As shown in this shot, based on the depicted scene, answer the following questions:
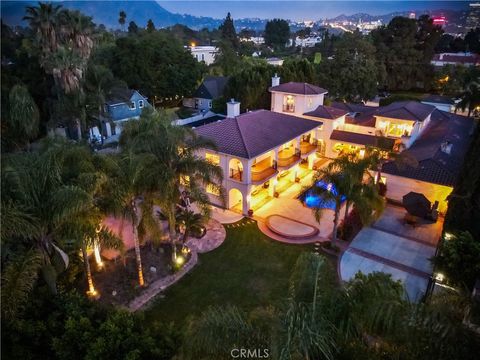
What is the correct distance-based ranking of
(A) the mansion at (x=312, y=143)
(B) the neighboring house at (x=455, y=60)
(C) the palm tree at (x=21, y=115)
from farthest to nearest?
(B) the neighboring house at (x=455, y=60) → (C) the palm tree at (x=21, y=115) → (A) the mansion at (x=312, y=143)

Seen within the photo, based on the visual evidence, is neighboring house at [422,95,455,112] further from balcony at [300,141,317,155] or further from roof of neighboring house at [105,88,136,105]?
roof of neighboring house at [105,88,136,105]

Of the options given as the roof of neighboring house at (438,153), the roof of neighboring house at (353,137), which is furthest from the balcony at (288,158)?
the roof of neighboring house at (438,153)

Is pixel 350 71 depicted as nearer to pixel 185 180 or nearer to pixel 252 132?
pixel 252 132

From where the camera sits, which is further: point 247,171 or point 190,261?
point 247,171

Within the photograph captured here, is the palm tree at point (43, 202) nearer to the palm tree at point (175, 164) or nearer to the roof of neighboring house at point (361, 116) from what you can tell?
the palm tree at point (175, 164)

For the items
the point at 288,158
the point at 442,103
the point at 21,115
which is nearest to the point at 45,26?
the point at 21,115
